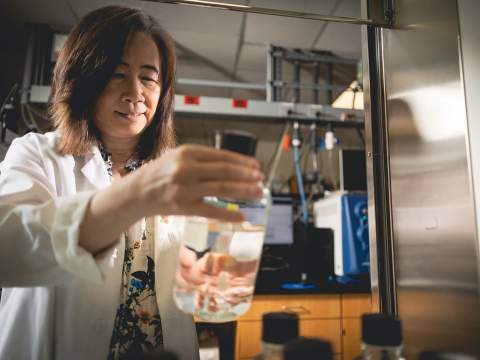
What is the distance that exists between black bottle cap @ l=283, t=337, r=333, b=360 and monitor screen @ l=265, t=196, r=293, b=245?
7.40 feet

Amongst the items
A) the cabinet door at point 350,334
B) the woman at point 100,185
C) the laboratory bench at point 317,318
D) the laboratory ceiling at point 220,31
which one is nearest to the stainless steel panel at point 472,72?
the woman at point 100,185

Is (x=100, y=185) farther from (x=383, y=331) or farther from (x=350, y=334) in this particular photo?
(x=350, y=334)

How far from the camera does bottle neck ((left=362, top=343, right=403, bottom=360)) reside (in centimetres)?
43

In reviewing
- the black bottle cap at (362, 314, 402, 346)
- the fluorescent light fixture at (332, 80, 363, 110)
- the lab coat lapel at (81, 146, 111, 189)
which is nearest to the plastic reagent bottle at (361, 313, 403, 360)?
the black bottle cap at (362, 314, 402, 346)

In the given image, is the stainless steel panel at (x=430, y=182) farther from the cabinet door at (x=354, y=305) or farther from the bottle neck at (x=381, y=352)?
the cabinet door at (x=354, y=305)

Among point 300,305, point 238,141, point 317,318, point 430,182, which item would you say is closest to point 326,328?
point 317,318

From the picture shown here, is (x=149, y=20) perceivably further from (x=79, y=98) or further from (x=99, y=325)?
(x=99, y=325)

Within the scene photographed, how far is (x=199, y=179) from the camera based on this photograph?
389 millimetres

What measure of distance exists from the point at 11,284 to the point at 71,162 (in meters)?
0.38

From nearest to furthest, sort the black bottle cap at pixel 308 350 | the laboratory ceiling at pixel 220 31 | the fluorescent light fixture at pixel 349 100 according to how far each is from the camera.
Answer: the black bottle cap at pixel 308 350 → the laboratory ceiling at pixel 220 31 → the fluorescent light fixture at pixel 349 100

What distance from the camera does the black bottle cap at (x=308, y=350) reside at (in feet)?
1.13

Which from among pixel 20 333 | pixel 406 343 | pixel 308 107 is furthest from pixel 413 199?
pixel 308 107

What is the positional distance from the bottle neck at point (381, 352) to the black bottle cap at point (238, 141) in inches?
11.6

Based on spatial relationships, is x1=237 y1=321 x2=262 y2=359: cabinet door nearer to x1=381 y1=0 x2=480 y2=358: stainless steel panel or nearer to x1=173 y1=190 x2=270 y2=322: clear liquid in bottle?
x1=381 y1=0 x2=480 y2=358: stainless steel panel
